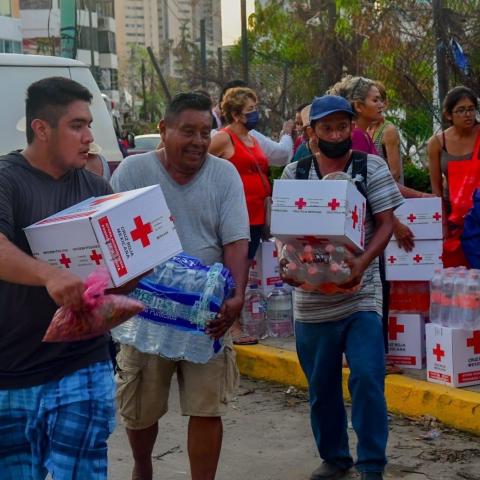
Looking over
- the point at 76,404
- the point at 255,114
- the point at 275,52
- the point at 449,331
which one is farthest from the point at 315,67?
the point at 76,404

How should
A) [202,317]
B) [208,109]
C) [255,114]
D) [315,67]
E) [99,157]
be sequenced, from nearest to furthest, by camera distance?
[202,317], [208,109], [99,157], [255,114], [315,67]

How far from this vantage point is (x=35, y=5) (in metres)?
77.1

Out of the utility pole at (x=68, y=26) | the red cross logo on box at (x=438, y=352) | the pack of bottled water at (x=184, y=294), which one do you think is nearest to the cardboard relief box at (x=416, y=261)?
the red cross logo on box at (x=438, y=352)

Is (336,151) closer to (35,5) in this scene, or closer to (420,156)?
(420,156)

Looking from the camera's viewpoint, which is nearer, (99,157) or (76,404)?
(76,404)

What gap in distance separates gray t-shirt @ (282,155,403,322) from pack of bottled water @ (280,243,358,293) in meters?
0.13

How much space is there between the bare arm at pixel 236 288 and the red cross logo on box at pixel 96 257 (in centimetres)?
100

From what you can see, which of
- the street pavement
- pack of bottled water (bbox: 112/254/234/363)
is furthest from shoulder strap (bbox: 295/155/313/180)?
the street pavement

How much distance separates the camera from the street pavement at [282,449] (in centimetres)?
552

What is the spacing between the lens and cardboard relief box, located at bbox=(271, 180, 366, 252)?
4641 millimetres

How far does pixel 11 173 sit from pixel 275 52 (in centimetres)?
2440

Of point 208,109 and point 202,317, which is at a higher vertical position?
point 208,109

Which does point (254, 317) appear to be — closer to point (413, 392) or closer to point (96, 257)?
point (413, 392)

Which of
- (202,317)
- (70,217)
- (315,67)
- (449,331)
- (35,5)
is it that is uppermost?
(35,5)
